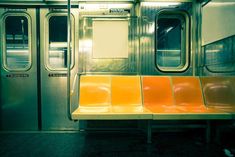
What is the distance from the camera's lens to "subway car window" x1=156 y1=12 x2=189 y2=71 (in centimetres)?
401

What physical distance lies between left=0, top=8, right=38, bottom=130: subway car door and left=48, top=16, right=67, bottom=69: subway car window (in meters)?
0.27

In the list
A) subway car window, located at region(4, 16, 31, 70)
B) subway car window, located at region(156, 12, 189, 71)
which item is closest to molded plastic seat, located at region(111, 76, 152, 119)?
subway car window, located at region(156, 12, 189, 71)

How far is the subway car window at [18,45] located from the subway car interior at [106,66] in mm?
17

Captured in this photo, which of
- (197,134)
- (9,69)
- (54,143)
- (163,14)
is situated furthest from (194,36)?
(9,69)

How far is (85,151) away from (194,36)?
2547mm

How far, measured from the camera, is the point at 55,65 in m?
4.05

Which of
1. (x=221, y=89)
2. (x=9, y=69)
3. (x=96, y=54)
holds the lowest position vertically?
(x=221, y=89)

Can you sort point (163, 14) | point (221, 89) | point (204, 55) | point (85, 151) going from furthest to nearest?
point (163, 14) → point (204, 55) → point (221, 89) → point (85, 151)

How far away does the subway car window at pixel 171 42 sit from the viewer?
401 cm

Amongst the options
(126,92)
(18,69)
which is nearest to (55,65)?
(18,69)

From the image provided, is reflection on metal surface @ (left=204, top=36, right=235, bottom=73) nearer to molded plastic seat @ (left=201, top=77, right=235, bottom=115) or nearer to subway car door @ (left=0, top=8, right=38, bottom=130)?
molded plastic seat @ (left=201, top=77, right=235, bottom=115)

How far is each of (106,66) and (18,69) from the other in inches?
59.5

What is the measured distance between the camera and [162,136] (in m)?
3.80

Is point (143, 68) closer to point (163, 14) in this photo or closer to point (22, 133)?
point (163, 14)
